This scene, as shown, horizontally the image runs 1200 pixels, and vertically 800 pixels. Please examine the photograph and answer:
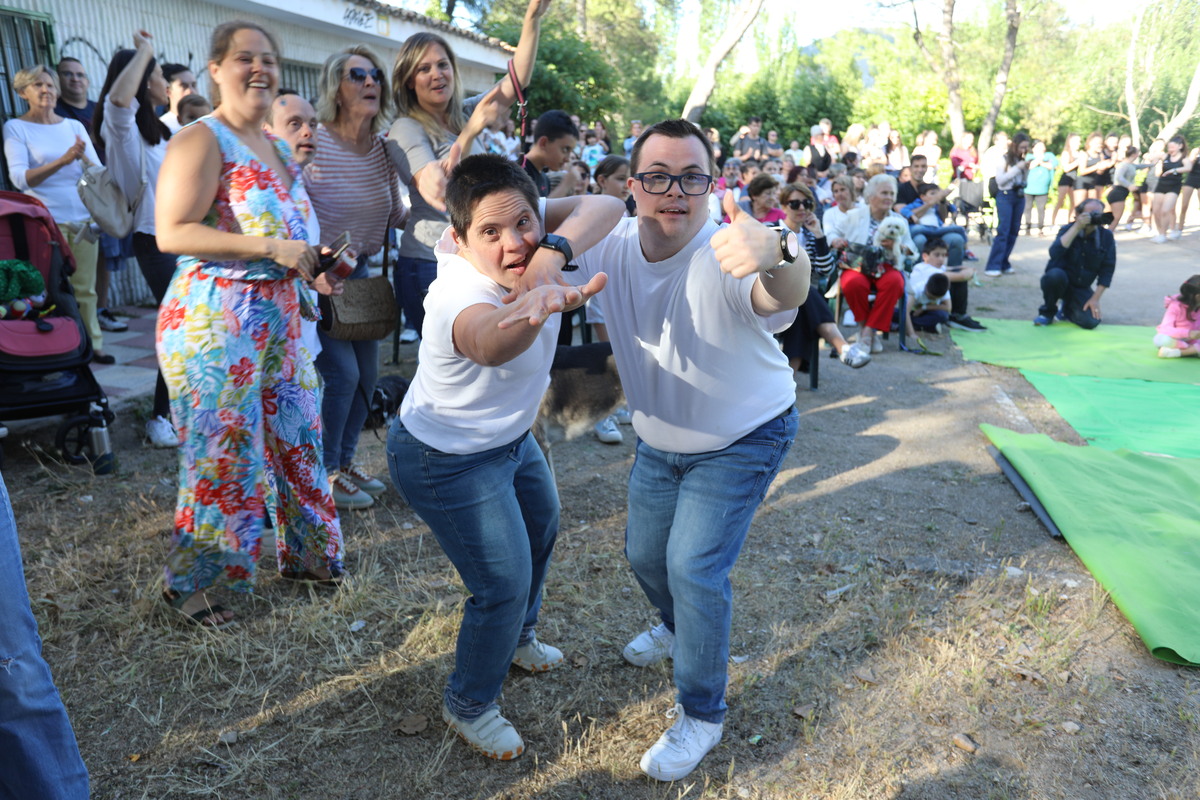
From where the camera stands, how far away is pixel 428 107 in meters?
3.77

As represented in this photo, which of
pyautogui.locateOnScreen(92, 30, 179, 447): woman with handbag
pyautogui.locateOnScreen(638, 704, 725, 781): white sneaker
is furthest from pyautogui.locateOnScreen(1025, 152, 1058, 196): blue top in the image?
pyautogui.locateOnScreen(638, 704, 725, 781): white sneaker

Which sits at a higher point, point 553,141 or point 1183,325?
point 553,141

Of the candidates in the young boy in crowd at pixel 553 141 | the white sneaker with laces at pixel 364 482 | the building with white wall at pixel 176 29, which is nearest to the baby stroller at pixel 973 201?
the building with white wall at pixel 176 29

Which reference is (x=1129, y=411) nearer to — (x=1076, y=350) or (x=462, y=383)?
(x=1076, y=350)

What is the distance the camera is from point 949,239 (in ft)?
32.0

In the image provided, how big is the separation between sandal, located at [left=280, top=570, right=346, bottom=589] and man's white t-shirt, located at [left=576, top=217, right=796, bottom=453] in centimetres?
168

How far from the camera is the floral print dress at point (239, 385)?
2891mm

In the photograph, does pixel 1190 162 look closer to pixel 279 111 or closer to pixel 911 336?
pixel 911 336

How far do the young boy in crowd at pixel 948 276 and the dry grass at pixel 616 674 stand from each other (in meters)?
5.13

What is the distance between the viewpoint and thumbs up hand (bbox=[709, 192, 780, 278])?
197cm

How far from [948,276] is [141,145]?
7.48 meters

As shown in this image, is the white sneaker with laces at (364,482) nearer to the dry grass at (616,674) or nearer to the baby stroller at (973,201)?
the dry grass at (616,674)

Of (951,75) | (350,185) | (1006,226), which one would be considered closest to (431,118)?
(350,185)

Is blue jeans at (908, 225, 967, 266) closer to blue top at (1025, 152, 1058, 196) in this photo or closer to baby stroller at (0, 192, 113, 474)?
baby stroller at (0, 192, 113, 474)
